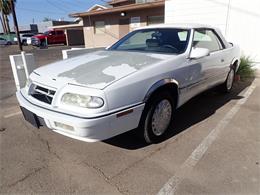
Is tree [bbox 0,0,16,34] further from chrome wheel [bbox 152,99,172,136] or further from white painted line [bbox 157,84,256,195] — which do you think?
white painted line [bbox 157,84,256,195]

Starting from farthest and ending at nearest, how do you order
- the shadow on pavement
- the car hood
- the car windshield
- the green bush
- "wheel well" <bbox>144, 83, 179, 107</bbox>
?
the green bush < the car windshield < the shadow on pavement < "wheel well" <bbox>144, 83, 179, 107</bbox> < the car hood

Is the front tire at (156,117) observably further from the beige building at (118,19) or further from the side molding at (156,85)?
the beige building at (118,19)

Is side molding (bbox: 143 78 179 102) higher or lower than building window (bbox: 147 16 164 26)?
lower

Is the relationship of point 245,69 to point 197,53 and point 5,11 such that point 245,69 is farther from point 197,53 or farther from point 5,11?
point 5,11

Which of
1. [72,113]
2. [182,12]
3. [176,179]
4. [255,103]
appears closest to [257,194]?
[176,179]

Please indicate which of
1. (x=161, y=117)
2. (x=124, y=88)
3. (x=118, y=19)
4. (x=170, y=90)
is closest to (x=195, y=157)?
(x=161, y=117)

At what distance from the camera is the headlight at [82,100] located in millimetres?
2281

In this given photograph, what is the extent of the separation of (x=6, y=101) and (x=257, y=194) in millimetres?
5120

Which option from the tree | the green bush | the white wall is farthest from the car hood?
the tree

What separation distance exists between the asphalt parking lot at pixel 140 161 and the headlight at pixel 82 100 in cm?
84

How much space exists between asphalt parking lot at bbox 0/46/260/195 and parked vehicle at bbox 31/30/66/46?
2527 centimetres

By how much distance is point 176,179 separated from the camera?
2445 mm

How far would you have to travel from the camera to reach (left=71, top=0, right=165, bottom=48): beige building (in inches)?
513

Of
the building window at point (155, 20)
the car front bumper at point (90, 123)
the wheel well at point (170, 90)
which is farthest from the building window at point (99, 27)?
the car front bumper at point (90, 123)
